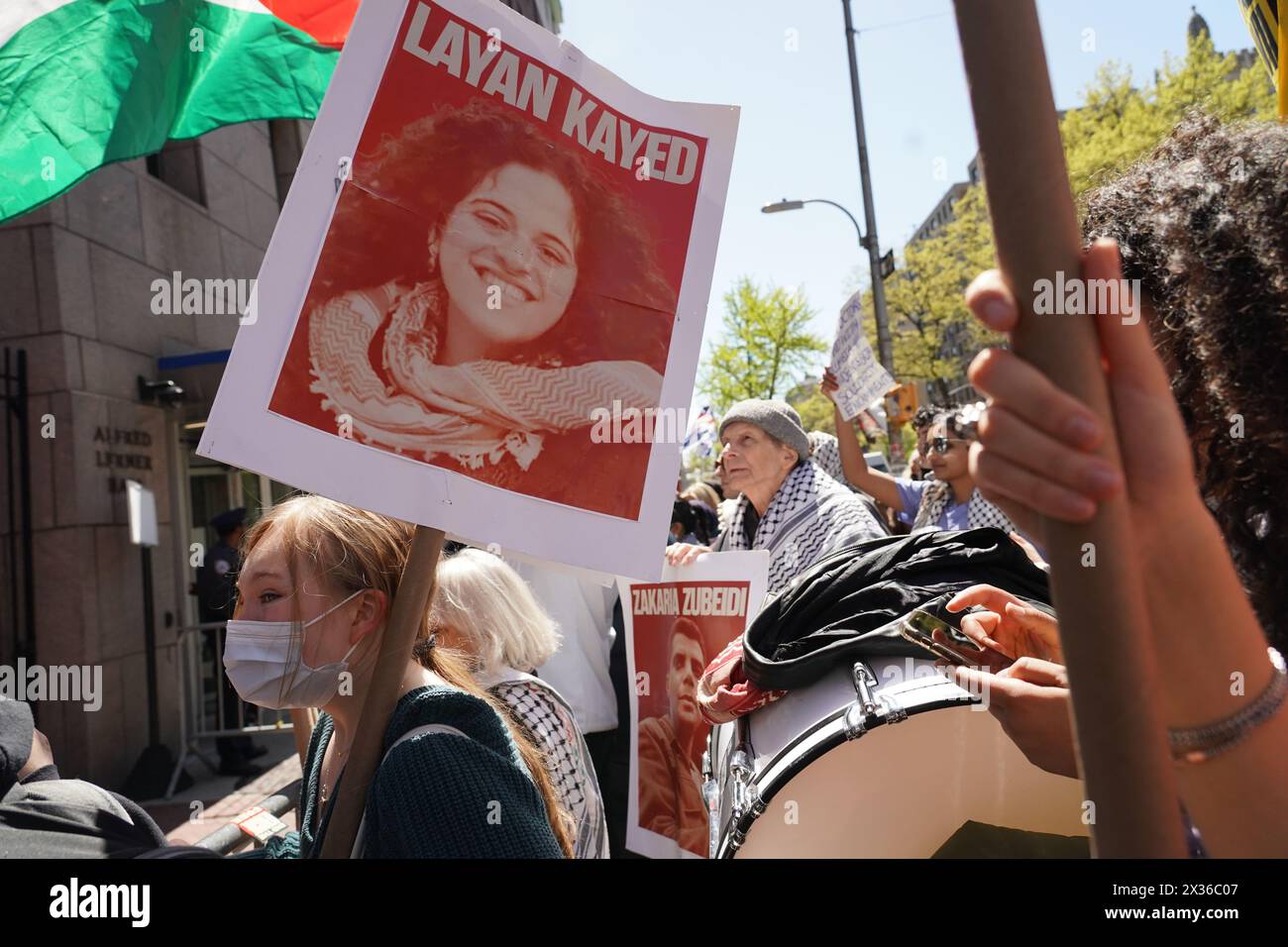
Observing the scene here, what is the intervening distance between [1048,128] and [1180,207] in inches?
28.8

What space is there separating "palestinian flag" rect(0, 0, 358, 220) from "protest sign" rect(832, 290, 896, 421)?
4.02 metres

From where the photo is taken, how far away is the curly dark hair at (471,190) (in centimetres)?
138

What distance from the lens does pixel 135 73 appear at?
252 centimetres

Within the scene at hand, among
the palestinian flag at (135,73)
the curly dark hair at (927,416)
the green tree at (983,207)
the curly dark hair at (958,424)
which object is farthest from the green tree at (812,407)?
the palestinian flag at (135,73)

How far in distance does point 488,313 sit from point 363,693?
2.77 feet

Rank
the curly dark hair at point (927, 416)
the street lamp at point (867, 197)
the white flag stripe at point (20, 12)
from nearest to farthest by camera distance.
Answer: the white flag stripe at point (20, 12) < the curly dark hair at point (927, 416) < the street lamp at point (867, 197)

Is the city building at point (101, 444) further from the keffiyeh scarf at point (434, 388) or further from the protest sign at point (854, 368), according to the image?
the keffiyeh scarf at point (434, 388)

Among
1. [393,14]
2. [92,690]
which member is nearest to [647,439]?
[393,14]

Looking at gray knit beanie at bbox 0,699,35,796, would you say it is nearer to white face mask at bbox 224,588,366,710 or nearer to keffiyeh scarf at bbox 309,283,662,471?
white face mask at bbox 224,588,366,710

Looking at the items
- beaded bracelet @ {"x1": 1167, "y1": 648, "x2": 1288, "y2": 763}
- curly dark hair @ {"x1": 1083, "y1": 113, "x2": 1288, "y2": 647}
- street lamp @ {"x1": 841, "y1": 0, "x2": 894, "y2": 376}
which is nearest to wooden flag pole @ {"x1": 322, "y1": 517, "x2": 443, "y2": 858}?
beaded bracelet @ {"x1": 1167, "y1": 648, "x2": 1288, "y2": 763}

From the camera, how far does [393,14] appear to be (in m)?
1.38

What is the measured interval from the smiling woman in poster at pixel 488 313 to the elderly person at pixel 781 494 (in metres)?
1.92

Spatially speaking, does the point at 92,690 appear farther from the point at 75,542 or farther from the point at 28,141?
the point at 28,141

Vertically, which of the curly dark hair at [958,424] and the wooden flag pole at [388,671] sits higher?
the curly dark hair at [958,424]
